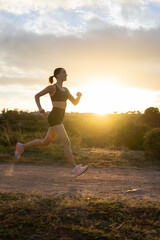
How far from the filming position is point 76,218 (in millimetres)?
3498

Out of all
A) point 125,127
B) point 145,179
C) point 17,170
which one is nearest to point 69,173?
point 17,170

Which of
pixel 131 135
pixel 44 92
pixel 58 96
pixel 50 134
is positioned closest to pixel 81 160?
pixel 50 134

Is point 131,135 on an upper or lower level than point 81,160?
upper

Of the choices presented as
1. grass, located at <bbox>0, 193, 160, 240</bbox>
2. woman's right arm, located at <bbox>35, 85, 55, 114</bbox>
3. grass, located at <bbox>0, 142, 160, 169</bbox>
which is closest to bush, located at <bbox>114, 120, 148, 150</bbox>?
grass, located at <bbox>0, 142, 160, 169</bbox>

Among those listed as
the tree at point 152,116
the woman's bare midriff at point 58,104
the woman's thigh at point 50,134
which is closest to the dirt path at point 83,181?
Result: the woman's thigh at point 50,134

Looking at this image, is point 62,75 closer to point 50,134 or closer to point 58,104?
point 58,104

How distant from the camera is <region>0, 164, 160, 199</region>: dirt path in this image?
5.08m

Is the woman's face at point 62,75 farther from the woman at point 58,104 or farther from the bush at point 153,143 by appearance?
the bush at point 153,143

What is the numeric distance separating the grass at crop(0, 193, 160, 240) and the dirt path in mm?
705

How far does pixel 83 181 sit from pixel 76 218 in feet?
8.35

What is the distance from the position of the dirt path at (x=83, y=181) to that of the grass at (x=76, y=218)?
70 cm

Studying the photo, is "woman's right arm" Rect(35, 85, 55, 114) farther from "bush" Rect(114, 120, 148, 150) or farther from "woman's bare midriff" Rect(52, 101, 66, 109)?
"bush" Rect(114, 120, 148, 150)

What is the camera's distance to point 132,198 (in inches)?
182

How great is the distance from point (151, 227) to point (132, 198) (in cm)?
131
